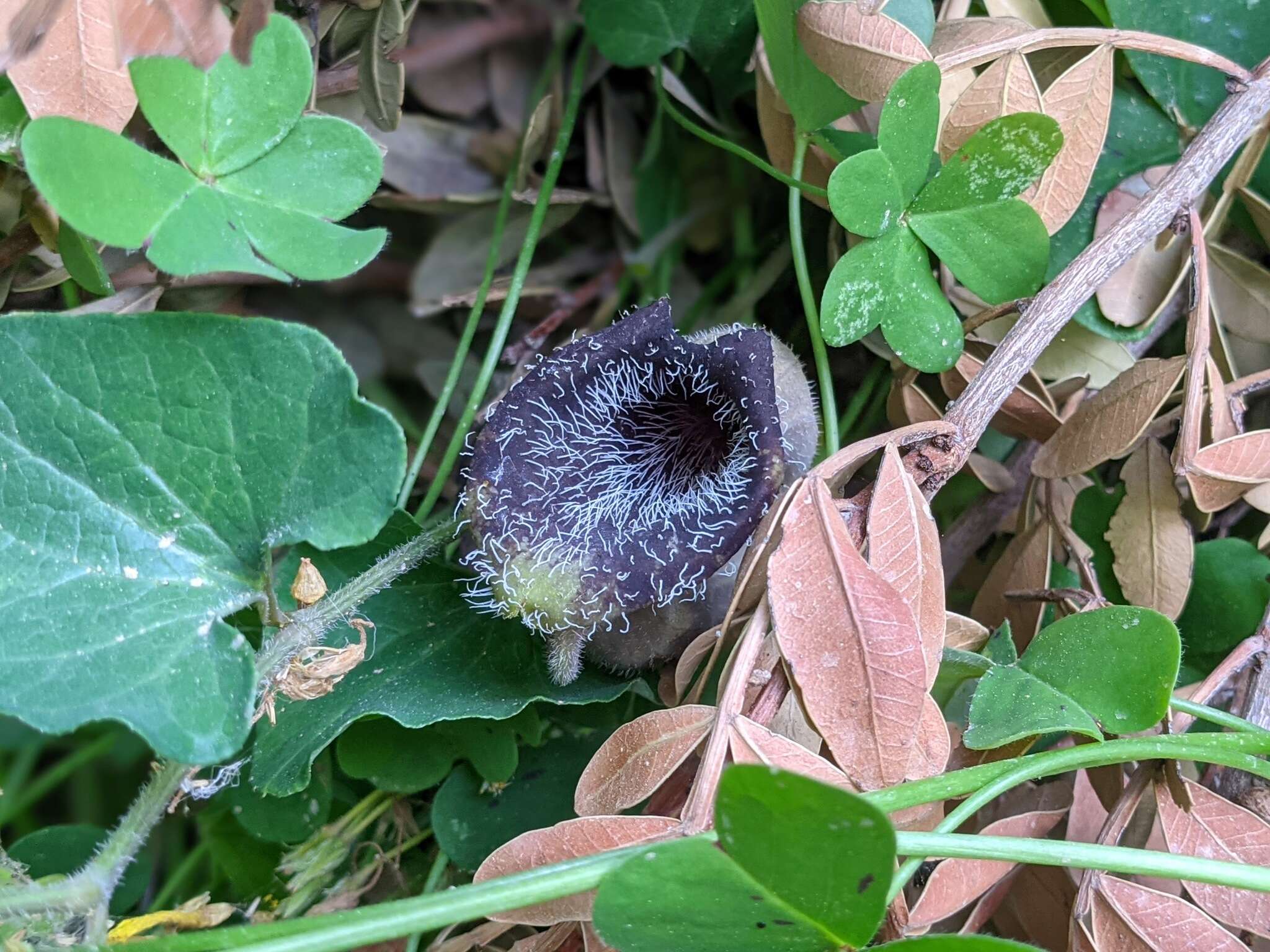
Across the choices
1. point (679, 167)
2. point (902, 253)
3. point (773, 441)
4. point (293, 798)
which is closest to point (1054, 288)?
point (902, 253)

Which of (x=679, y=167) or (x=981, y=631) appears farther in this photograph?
(x=679, y=167)

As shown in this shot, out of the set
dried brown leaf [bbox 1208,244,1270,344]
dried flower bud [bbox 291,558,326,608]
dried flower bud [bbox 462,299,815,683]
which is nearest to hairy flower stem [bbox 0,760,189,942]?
dried flower bud [bbox 291,558,326,608]

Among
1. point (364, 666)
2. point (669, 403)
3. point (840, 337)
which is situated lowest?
point (364, 666)

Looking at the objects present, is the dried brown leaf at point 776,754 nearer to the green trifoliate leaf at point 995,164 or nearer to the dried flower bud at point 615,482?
the dried flower bud at point 615,482

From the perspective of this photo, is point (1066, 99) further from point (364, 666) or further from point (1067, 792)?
point (364, 666)

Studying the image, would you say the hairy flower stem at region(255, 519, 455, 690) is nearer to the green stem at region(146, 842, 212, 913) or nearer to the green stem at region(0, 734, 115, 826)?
the green stem at region(146, 842, 212, 913)

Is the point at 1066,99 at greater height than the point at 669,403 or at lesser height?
greater
